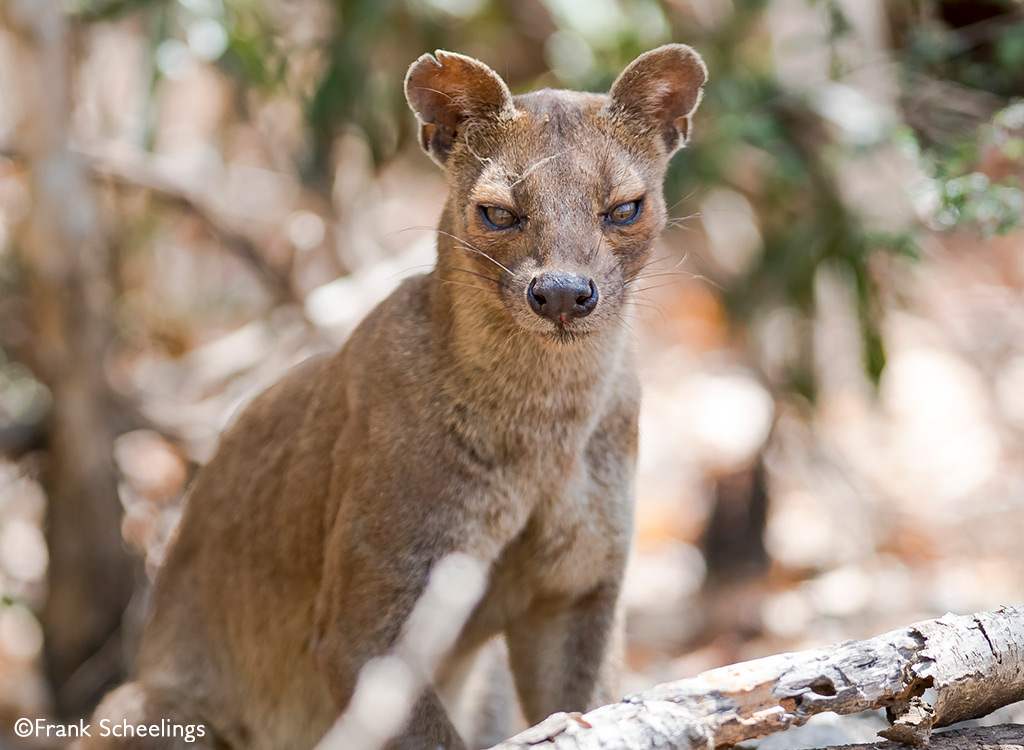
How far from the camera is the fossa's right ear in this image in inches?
124

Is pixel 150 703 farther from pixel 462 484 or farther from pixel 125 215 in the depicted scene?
pixel 125 215

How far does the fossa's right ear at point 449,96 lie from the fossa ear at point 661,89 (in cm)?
36

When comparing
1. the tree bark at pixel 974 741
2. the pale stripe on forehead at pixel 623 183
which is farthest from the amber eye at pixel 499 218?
the tree bark at pixel 974 741

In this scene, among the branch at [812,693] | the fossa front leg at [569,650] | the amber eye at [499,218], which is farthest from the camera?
the fossa front leg at [569,650]

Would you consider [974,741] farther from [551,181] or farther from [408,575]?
[551,181]

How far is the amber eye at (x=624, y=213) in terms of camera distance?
121 inches

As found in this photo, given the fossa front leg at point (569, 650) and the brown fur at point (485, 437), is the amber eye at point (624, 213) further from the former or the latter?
the fossa front leg at point (569, 650)

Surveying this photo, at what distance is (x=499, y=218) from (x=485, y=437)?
63 centimetres

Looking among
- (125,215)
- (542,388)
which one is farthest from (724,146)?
(125,215)

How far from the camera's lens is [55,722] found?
5684 millimetres

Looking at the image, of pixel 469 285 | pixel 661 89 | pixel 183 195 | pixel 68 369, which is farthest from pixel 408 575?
pixel 183 195

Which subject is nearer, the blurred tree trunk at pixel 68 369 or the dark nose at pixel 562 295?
the dark nose at pixel 562 295

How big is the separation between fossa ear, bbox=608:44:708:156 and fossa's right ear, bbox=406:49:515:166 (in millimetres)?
357

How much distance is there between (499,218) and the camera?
3037mm
